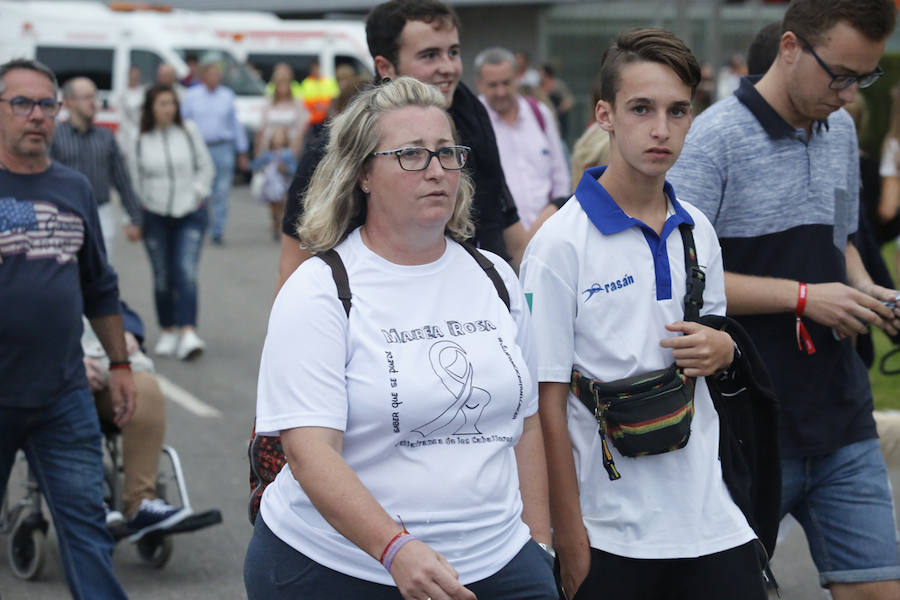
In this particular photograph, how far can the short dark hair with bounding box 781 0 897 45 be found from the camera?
12.1ft

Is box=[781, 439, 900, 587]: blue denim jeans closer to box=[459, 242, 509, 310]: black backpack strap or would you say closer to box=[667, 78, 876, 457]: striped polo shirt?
box=[667, 78, 876, 457]: striped polo shirt

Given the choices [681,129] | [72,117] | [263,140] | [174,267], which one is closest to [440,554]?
[681,129]

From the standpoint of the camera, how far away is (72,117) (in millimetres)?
9641

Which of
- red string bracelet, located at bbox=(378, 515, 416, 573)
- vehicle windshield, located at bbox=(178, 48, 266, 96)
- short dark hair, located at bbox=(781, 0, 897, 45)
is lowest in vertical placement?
red string bracelet, located at bbox=(378, 515, 416, 573)

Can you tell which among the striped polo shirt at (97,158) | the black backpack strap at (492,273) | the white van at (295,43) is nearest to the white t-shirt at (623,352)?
the black backpack strap at (492,273)

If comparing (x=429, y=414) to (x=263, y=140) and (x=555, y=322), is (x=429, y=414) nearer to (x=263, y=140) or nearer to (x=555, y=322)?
(x=555, y=322)

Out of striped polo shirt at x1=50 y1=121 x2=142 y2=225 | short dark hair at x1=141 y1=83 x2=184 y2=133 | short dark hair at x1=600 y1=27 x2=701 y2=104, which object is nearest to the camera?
short dark hair at x1=600 y1=27 x2=701 y2=104

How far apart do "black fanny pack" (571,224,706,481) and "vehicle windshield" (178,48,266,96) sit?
74.6 feet

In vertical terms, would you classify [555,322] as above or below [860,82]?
below

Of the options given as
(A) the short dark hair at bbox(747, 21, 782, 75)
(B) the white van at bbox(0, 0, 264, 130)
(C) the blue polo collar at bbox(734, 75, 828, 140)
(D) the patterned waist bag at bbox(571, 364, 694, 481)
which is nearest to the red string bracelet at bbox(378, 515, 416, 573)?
(D) the patterned waist bag at bbox(571, 364, 694, 481)

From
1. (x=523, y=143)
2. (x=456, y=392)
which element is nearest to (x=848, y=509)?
(x=456, y=392)

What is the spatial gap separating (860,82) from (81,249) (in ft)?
8.77

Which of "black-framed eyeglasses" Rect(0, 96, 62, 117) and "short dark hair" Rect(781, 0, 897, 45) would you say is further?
"black-framed eyeglasses" Rect(0, 96, 62, 117)

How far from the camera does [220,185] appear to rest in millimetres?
17516
